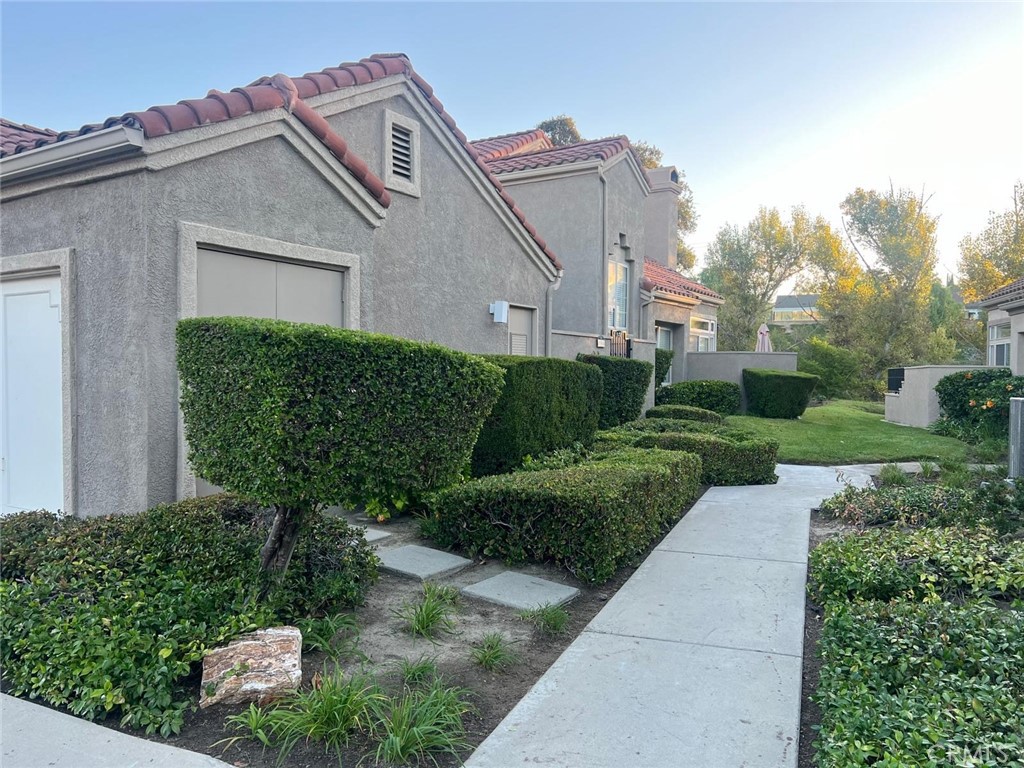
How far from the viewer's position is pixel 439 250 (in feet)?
33.2

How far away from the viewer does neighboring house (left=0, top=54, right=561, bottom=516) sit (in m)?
5.59

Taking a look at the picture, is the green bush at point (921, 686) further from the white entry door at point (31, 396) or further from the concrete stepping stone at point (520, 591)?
the white entry door at point (31, 396)

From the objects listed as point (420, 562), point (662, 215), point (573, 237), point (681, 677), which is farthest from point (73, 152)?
point (662, 215)

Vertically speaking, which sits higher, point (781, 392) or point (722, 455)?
point (781, 392)

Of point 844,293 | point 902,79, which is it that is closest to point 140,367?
point 902,79

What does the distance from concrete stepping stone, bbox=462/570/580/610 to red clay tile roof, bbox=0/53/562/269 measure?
4357 mm

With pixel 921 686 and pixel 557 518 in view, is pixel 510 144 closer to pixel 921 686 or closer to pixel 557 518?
pixel 557 518

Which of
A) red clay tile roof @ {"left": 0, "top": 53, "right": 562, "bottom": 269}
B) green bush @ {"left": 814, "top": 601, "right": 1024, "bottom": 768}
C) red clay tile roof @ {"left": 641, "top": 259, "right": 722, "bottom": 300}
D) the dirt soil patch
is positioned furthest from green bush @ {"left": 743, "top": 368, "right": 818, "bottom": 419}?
green bush @ {"left": 814, "top": 601, "right": 1024, "bottom": 768}

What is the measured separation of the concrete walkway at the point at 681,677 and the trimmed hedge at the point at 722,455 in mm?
3390

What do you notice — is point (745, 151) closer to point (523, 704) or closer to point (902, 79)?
point (902, 79)

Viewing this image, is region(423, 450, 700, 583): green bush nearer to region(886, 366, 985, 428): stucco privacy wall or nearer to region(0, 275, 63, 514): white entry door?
region(0, 275, 63, 514): white entry door

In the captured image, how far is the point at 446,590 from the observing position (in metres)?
5.24

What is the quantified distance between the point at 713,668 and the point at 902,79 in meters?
10.2

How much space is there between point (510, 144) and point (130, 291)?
14040 mm
